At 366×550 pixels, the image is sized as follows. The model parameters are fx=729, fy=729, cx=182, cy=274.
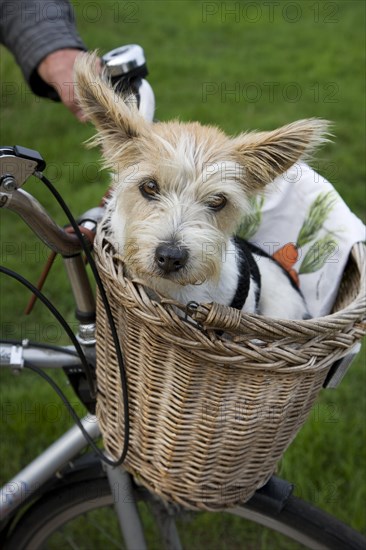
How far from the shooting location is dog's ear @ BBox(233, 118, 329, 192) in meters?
1.75

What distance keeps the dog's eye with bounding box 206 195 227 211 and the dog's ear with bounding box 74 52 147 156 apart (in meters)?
0.25

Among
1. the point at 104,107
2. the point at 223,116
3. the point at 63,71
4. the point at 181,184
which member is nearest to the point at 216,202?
the point at 181,184

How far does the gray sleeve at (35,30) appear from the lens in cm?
211

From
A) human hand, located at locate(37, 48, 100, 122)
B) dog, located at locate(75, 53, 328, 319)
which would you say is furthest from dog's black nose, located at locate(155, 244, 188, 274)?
human hand, located at locate(37, 48, 100, 122)

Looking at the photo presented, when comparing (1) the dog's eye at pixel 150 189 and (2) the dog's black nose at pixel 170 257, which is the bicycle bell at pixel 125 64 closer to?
(1) the dog's eye at pixel 150 189

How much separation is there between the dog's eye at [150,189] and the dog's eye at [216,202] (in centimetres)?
14

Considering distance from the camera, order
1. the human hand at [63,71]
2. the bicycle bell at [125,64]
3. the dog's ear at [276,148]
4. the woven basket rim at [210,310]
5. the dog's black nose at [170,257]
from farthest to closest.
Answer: the human hand at [63,71]
the bicycle bell at [125,64]
the dog's ear at [276,148]
the dog's black nose at [170,257]
the woven basket rim at [210,310]

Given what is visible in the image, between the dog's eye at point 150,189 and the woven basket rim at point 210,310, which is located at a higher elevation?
the dog's eye at point 150,189

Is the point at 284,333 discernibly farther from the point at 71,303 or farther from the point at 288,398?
the point at 71,303

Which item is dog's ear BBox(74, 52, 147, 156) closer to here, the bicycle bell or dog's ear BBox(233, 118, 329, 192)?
the bicycle bell

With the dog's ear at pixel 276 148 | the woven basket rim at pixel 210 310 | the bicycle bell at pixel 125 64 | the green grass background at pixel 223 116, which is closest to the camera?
the woven basket rim at pixel 210 310

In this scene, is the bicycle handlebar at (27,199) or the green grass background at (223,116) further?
the green grass background at (223,116)

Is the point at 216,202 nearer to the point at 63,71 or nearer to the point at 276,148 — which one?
the point at 276,148

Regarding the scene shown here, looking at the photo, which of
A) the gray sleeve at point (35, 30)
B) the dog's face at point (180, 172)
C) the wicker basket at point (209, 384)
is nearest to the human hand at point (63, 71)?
the gray sleeve at point (35, 30)
